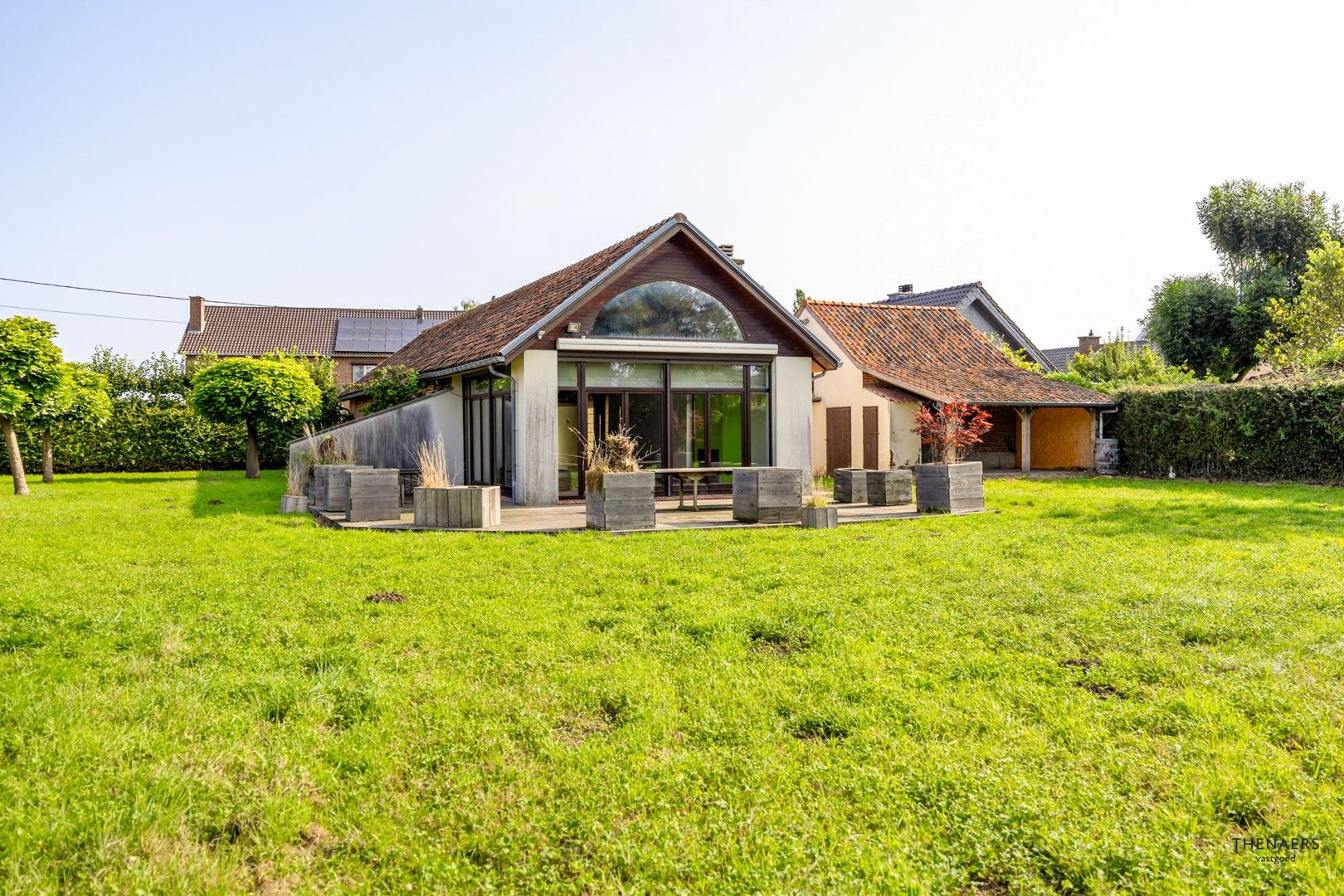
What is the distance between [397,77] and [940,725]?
12.6m

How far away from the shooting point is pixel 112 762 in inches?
147

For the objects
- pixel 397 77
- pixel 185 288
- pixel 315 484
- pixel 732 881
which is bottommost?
pixel 732 881

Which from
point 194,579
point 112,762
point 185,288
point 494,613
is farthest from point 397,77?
point 185,288

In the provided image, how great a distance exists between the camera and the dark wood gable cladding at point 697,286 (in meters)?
15.7

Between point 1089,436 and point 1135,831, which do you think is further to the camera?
point 1089,436

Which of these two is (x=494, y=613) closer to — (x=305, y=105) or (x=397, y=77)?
(x=397, y=77)

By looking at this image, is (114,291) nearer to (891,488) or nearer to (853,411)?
(853,411)

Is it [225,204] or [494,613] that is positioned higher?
[225,204]

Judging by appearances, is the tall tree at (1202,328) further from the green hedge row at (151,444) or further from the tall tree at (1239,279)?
the green hedge row at (151,444)

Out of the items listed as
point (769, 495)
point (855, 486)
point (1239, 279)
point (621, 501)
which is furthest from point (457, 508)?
point (1239, 279)

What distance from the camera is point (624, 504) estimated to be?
1163 cm

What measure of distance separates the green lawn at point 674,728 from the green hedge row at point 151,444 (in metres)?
20.5

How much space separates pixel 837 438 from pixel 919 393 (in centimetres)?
241

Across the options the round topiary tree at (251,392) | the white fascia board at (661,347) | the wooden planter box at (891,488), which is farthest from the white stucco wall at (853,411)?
the round topiary tree at (251,392)
